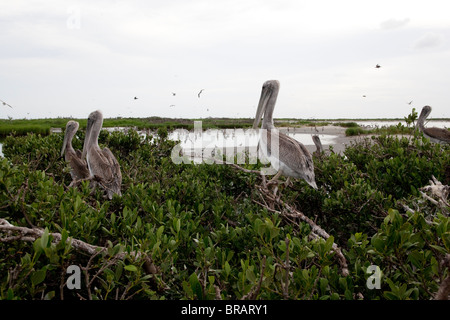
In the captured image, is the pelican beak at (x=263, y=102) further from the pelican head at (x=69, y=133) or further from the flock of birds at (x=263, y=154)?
the pelican head at (x=69, y=133)

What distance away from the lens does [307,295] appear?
1.71 metres

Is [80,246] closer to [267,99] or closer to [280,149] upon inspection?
Result: [280,149]

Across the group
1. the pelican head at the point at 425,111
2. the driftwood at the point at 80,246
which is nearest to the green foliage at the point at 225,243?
the driftwood at the point at 80,246

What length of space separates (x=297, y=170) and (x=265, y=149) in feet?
2.76

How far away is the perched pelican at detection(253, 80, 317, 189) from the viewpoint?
4.88 metres

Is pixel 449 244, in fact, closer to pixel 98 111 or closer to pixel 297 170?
pixel 297 170

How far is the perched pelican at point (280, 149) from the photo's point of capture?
4879mm

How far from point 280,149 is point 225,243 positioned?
10.1ft

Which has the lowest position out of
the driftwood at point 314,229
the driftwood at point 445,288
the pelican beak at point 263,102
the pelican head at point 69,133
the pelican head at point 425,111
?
the driftwood at point 314,229

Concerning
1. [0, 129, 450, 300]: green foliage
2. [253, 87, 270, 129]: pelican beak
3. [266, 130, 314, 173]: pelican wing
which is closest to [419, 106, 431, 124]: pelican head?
[0, 129, 450, 300]: green foliage

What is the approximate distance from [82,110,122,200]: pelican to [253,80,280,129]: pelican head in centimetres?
265

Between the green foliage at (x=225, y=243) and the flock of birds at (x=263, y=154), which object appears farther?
the flock of birds at (x=263, y=154)

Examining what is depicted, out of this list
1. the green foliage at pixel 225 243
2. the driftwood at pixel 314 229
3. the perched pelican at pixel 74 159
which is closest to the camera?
the green foliage at pixel 225 243

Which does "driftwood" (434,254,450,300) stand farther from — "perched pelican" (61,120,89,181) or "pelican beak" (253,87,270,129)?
"perched pelican" (61,120,89,181)
